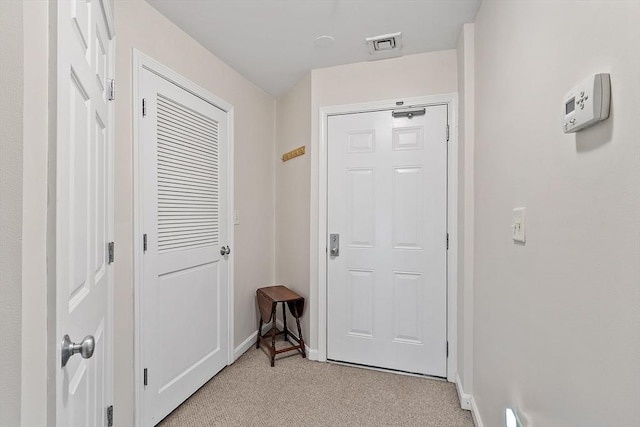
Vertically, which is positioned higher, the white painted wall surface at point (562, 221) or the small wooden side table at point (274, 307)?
the white painted wall surface at point (562, 221)

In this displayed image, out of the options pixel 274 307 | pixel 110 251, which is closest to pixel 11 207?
pixel 110 251

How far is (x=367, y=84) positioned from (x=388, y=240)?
4.10 ft

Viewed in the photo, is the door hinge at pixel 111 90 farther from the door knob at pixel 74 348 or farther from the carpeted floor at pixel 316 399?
the carpeted floor at pixel 316 399

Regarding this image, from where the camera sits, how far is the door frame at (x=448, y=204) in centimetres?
221

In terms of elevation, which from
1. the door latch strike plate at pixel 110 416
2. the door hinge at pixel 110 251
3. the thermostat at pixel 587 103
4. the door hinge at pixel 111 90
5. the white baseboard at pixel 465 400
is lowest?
the white baseboard at pixel 465 400

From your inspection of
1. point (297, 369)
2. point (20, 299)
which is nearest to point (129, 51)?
point (20, 299)

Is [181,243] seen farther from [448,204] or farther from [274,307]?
[448,204]

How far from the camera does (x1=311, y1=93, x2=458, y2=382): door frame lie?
221cm

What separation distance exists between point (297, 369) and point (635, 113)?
8.00 ft

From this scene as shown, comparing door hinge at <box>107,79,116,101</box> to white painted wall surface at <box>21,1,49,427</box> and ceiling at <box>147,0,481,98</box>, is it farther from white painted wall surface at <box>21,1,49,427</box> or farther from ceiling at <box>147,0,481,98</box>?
white painted wall surface at <box>21,1,49,427</box>

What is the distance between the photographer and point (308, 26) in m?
1.96

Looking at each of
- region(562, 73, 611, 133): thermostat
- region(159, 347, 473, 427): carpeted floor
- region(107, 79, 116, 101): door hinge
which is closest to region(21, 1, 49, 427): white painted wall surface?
region(107, 79, 116, 101): door hinge

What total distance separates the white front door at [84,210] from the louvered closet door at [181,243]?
12.0 inches

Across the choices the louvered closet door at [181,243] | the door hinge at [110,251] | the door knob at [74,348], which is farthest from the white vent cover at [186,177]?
the door knob at [74,348]
